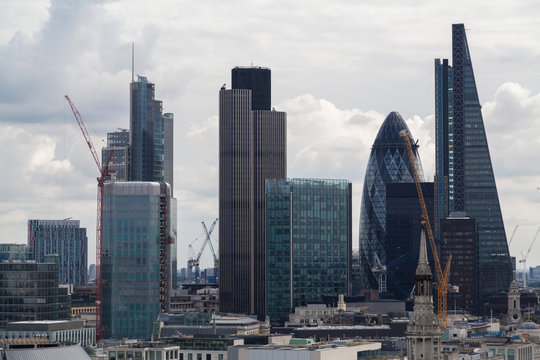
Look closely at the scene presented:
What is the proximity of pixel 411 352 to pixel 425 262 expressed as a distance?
31.8 feet

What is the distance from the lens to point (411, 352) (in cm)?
17138

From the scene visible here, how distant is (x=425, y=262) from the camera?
6850 inches

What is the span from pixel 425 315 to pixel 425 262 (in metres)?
6.60

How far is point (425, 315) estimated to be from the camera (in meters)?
170

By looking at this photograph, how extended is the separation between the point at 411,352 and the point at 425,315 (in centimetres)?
437
